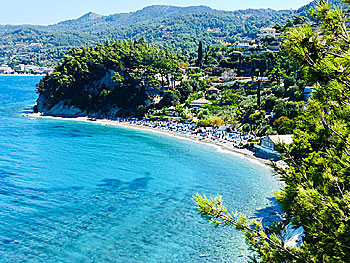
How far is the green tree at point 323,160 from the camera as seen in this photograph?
5602mm

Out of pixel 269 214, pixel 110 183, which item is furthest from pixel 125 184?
pixel 269 214

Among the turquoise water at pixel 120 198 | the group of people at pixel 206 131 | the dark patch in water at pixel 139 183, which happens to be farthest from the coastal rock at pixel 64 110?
the dark patch in water at pixel 139 183

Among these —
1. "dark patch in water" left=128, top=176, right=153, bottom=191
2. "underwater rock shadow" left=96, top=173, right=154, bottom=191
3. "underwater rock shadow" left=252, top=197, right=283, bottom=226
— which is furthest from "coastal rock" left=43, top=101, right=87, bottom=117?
"underwater rock shadow" left=252, top=197, right=283, bottom=226

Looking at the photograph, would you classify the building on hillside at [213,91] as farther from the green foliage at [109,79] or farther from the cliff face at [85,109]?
the cliff face at [85,109]

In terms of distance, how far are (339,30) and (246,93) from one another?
68490mm

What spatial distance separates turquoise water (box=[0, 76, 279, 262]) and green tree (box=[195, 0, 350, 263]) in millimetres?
14955

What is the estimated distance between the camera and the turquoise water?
70.2 ft

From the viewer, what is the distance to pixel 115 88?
7719cm

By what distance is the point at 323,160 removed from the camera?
6617 mm

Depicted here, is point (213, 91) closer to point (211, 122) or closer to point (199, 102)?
point (199, 102)

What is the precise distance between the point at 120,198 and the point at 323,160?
2552 centimetres

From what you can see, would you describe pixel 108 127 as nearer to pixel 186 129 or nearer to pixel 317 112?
pixel 186 129

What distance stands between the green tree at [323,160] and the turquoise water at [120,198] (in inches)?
589

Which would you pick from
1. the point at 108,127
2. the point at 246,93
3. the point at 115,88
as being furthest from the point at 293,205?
the point at 115,88
